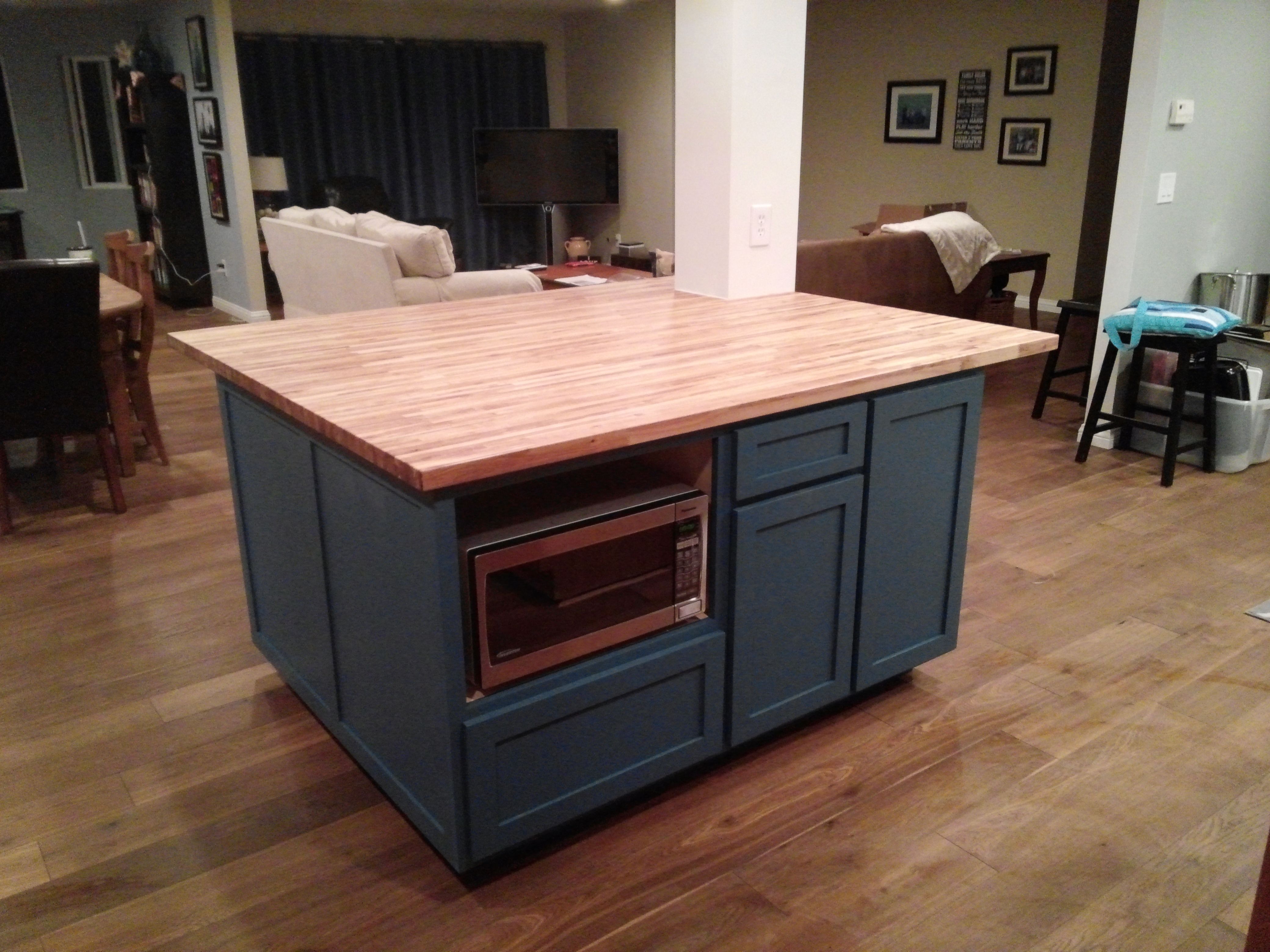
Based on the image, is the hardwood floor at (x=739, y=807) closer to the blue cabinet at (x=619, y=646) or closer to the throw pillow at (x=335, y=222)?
the blue cabinet at (x=619, y=646)

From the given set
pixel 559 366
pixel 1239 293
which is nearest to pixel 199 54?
pixel 559 366

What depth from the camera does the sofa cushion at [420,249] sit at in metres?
4.63

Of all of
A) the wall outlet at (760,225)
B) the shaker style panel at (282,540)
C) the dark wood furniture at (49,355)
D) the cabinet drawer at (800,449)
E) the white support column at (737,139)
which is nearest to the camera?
the cabinet drawer at (800,449)

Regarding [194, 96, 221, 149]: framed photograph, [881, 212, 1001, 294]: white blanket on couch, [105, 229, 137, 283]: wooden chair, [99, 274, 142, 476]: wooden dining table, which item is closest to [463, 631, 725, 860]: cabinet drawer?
[99, 274, 142, 476]: wooden dining table

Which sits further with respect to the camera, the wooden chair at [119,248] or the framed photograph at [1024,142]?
the framed photograph at [1024,142]

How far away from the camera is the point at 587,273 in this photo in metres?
6.74

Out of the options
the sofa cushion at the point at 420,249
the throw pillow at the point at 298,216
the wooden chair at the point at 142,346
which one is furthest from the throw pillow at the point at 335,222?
the wooden chair at the point at 142,346

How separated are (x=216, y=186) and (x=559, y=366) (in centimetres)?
607

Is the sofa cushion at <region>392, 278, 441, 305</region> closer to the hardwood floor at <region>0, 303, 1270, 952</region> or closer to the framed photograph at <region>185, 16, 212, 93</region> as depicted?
the hardwood floor at <region>0, 303, 1270, 952</region>

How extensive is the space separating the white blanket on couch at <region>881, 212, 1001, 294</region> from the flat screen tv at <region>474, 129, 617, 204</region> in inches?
149

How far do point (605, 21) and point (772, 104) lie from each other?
266 inches

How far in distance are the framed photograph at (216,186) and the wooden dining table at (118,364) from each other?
311 centimetres

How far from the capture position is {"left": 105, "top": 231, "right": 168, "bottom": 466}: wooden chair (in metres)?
4.15

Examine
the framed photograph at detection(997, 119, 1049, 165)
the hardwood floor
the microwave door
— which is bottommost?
the hardwood floor
